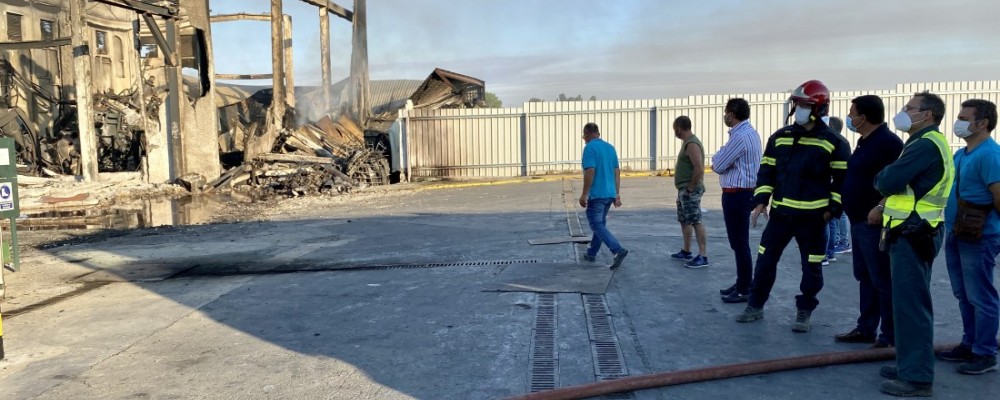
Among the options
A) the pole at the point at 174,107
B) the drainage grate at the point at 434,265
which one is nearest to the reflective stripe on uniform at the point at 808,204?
the drainage grate at the point at 434,265

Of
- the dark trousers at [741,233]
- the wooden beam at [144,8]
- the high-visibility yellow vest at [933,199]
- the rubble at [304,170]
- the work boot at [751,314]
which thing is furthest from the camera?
the rubble at [304,170]

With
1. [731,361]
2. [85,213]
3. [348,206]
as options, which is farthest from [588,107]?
[731,361]

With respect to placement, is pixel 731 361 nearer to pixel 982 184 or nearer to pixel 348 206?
pixel 982 184

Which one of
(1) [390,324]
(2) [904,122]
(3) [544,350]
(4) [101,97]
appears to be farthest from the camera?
(4) [101,97]

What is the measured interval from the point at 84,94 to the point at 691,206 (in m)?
18.2

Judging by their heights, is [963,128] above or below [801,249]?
above

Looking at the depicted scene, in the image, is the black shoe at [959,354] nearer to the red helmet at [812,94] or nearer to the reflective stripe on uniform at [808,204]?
the reflective stripe on uniform at [808,204]

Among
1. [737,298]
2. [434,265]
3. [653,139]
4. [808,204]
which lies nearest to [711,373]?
[808,204]

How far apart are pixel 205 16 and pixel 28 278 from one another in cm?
1411

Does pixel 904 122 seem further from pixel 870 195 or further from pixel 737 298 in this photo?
pixel 737 298

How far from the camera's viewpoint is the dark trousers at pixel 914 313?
3805 millimetres

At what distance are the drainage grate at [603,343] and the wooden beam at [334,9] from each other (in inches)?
965

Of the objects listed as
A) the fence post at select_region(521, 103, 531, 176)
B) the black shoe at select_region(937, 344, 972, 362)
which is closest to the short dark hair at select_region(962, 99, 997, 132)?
the black shoe at select_region(937, 344, 972, 362)

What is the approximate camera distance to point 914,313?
12.5 feet
